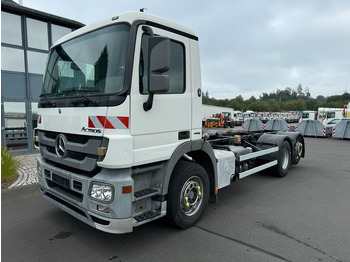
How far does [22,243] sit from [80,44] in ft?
9.27

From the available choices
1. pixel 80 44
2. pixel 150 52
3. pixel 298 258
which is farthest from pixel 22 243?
pixel 298 258

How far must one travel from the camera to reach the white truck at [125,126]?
8.69 feet

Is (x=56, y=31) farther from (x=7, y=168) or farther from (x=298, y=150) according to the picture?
(x=298, y=150)

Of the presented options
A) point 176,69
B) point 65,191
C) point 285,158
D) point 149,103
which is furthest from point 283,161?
point 65,191

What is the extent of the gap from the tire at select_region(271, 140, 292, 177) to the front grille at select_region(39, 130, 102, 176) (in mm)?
5185

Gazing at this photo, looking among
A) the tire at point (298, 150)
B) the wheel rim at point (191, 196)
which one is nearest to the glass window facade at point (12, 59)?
the wheel rim at point (191, 196)

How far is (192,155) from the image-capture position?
3.91 metres

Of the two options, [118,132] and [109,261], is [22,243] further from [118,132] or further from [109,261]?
[118,132]

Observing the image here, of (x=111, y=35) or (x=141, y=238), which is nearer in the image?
(x=111, y=35)

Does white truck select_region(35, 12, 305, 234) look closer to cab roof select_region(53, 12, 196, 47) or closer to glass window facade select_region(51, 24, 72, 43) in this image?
cab roof select_region(53, 12, 196, 47)

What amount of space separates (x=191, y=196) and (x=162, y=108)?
1.48m

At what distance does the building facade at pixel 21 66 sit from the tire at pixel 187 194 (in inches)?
332

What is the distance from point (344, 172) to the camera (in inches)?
285

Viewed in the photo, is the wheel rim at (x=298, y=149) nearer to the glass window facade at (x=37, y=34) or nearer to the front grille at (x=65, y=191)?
the front grille at (x=65, y=191)
